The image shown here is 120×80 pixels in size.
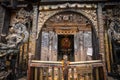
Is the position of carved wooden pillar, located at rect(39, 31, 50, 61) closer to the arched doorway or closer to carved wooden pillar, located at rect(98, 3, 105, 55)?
the arched doorway

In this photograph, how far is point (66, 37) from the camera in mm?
8289

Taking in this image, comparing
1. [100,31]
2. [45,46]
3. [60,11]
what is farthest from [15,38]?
[100,31]

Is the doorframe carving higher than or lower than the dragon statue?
higher

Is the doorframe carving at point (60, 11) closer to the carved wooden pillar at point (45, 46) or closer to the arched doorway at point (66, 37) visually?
the arched doorway at point (66, 37)

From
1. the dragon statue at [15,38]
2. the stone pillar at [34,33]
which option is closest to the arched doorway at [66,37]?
the stone pillar at [34,33]

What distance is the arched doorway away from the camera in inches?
299

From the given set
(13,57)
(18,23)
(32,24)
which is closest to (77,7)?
(32,24)

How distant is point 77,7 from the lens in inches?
310

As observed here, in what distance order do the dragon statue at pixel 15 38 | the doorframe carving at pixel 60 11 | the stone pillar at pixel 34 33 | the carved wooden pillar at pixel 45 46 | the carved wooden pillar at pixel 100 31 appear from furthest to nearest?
1. the doorframe carving at pixel 60 11
2. the carved wooden pillar at pixel 45 46
3. the stone pillar at pixel 34 33
4. the carved wooden pillar at pixel 100 31
5. the dragon statue at pixel 15 38

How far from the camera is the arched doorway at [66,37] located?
7586mm

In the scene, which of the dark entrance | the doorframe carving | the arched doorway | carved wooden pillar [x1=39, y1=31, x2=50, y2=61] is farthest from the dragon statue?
the dark entrance

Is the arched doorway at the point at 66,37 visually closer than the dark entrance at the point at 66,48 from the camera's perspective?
Yes

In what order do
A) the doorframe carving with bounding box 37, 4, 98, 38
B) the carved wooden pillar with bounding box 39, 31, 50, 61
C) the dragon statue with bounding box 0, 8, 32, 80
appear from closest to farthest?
1. the dragon statue with bounding box 0, 8, 32, 80
2. the carved wooden pillar with bounding box 39, 31, 50, 61
3. the doorframe carving with bounding box 37, 4, 98, 38

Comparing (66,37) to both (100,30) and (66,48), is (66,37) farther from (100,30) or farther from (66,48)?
(100,30)
